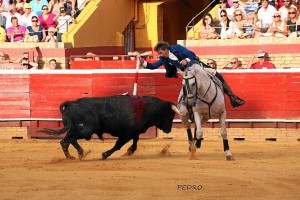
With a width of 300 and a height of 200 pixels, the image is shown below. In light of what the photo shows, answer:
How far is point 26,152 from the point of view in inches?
700

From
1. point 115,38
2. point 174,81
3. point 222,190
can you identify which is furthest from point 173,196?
point 115,38

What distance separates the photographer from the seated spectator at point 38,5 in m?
23.4

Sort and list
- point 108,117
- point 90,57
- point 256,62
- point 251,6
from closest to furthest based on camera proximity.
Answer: point 108,117
point 256,62
point 251,6
point 90,57

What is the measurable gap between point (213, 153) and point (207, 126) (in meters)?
2.63

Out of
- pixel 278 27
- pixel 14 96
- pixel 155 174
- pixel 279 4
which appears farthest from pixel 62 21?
pixel 155 174

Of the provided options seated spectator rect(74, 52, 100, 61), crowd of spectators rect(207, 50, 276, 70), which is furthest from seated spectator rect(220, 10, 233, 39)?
seated spectator rect(74, 52, 100, 61)

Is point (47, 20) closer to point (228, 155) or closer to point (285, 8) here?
point (285, 8)

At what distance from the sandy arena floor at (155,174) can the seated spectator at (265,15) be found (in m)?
3.12

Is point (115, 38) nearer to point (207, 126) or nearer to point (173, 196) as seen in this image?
point (207, 126)

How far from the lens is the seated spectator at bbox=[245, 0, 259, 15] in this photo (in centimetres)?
2125

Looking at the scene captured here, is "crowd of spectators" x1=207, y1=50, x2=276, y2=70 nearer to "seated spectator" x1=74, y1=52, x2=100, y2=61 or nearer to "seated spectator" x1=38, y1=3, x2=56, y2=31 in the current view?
"seated spectator" x1=74, y1=52, x2=100, y2=61

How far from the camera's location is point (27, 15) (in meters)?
23.2

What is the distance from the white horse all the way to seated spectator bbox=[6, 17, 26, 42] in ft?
24.3

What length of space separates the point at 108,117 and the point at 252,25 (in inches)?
237
